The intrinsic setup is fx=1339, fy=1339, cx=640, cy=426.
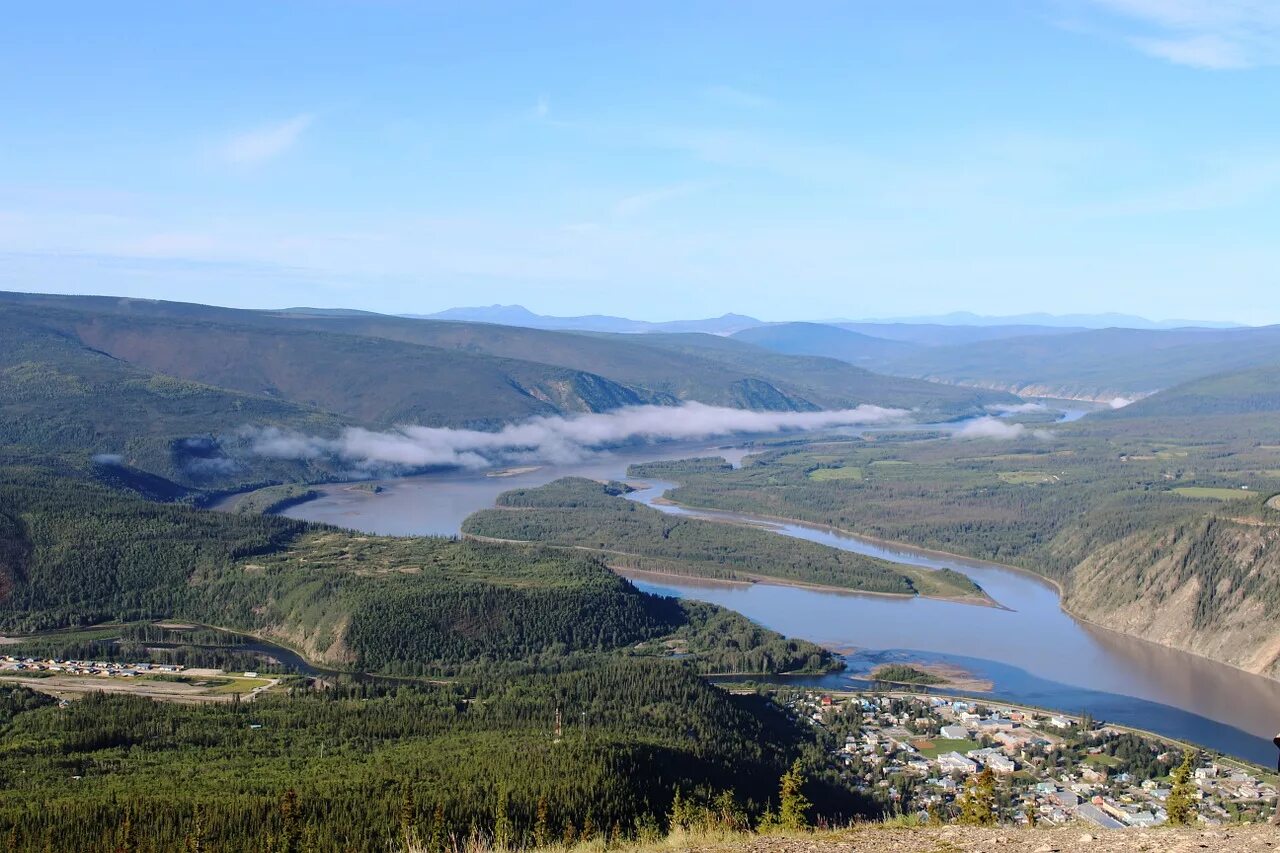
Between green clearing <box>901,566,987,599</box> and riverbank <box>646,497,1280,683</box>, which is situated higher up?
green clearing <box>901,566,987,599</box>

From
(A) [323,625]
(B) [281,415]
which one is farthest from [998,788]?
(B) [281,415]

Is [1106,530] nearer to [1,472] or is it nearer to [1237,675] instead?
[1237,675]

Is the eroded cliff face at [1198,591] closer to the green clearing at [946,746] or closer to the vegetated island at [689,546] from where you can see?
the vegetated island at [689,546]

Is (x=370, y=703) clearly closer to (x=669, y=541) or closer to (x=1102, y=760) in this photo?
(x=1102, y=760)

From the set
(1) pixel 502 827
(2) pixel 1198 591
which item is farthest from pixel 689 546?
(1) pixel 502 827

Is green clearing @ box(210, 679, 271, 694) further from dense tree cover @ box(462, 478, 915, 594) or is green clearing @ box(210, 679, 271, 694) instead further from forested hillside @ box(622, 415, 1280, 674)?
forested hillside @ box(622, 415, 1280, 674)

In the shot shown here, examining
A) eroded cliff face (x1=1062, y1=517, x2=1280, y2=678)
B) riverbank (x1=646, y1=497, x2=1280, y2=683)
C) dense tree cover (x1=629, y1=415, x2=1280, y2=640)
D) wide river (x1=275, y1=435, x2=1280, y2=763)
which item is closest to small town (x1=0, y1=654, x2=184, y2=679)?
wide river (x1=275, y1=435, x2=1280, y2=763)

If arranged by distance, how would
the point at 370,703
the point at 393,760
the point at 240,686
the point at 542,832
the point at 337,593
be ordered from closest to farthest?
the point at 542,832, the point at 393,760, the point at 370,703, the point at 240,686, the point at 337,593
